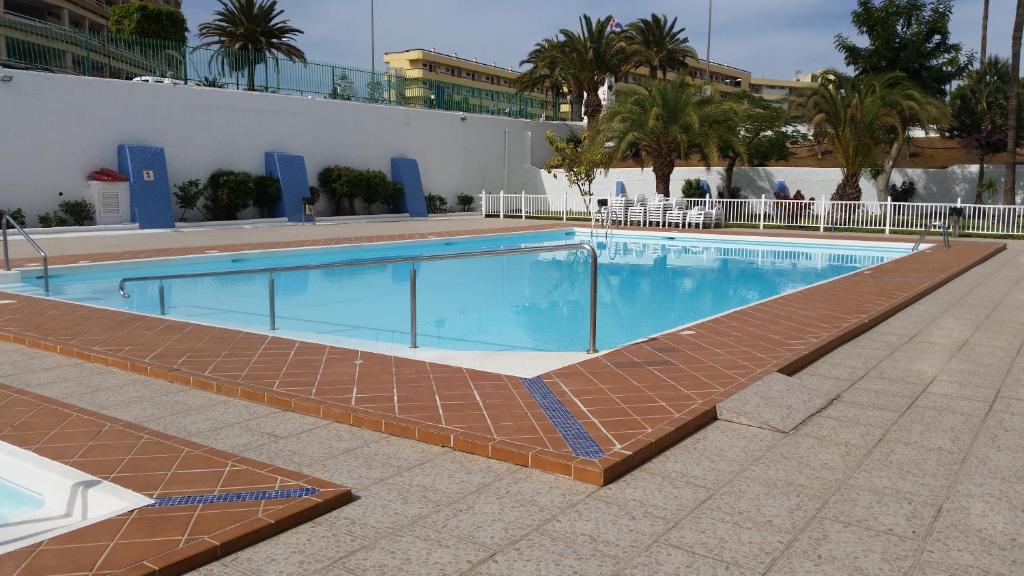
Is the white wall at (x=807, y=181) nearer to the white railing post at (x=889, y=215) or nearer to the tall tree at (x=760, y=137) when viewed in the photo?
the tall tree at (x=760, y=137)

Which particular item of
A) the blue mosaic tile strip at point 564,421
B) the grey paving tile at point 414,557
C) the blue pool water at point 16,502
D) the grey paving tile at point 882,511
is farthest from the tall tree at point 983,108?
the blue pool water at point 16,502

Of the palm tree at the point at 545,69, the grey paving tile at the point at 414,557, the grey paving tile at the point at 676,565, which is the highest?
the palm tree at the point at 545,69

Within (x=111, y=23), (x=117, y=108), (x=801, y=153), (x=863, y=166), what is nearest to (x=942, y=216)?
(x=863, y=166)

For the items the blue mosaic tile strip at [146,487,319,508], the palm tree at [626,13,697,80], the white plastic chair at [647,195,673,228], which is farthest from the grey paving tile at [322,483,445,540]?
the palm tree at [626,13,697,80]

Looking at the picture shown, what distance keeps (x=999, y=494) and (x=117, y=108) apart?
22.2 meters

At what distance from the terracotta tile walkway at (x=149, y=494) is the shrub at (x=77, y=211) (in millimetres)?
16790

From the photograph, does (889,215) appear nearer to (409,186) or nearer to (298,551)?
(409,186)

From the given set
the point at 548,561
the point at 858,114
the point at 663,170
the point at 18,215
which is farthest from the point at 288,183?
the point at 548,561

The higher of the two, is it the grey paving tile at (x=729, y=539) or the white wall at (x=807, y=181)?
the white wall at (x=807, y=181)

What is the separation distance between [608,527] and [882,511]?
1227 millimetres

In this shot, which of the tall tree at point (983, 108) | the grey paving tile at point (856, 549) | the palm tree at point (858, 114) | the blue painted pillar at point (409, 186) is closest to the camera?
the grey paving tile at point (856, 549)

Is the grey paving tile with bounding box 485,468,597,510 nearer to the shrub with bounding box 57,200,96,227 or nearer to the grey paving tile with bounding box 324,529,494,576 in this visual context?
the grey paving tile with bounding box 324,529,494,576

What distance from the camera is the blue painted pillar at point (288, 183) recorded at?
78.2ft

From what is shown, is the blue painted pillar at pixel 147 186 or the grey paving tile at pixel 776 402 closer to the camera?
the grey paving tile at pixel 776 402
